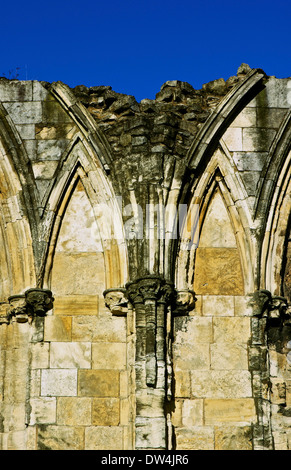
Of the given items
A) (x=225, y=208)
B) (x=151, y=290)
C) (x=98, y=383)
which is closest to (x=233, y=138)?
(x=225, y=208)

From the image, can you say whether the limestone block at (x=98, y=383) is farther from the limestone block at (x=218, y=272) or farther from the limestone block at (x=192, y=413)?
the limestone block at (x=218, y=272)

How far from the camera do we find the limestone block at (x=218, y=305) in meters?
13.8

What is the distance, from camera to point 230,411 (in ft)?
43.7

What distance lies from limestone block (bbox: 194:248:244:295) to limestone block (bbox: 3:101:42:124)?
9.32ft

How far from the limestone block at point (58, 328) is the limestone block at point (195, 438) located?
5.97 feet

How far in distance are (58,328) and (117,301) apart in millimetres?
812

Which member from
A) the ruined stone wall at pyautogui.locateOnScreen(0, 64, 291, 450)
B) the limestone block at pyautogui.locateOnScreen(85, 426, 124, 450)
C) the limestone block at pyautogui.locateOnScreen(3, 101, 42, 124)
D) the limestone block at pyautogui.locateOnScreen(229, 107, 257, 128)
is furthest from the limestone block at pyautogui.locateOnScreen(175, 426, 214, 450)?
the limestone block at pyautogui.locateOnScreen(3, 101, 42, 124)

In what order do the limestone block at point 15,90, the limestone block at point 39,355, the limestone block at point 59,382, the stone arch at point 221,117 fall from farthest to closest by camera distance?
the limestone block at point 15,90 < the stone arch at point 221,117 < the limestone block at point 39,355 < the limestone block at point 59,382

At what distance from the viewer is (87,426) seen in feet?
43.4

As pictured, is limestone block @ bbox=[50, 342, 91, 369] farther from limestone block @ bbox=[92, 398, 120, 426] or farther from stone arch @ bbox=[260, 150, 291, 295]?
stone arch @ bbox=[260, 150, 291, 295]

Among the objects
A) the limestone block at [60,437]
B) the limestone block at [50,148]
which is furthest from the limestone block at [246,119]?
the limestone block at [60,437]

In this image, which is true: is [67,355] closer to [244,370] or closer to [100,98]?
[244,370]

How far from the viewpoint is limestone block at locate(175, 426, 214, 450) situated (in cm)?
1316
